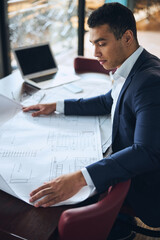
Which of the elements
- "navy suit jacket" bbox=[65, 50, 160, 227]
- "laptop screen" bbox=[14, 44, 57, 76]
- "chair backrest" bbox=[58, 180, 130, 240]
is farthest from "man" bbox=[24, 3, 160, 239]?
"laptop screen" bbox=[14, 44, 57, 76]

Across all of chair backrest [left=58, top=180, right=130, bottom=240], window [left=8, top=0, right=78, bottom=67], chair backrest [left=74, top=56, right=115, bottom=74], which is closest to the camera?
chair backrest [left=58, top=180, right=130, bottom=240]

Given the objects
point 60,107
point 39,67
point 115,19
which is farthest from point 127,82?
point 39,67

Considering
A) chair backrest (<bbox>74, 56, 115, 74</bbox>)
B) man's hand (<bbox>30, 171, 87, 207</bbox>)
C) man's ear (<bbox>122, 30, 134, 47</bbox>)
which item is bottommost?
chair backrest (<bbox>74, 56, 115, 74</bbox>)

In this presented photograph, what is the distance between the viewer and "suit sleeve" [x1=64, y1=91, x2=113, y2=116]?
1.51 meters

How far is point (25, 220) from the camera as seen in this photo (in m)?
0.85

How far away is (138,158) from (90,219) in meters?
0.30

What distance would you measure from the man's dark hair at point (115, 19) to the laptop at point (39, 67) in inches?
29.4

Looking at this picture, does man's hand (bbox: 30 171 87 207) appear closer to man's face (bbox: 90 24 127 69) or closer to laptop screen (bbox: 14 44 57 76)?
man's face (bbox: 90 24 127 69)

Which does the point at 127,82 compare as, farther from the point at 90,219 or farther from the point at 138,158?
the point at 90,219

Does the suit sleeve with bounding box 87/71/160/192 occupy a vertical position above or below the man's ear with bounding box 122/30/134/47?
below

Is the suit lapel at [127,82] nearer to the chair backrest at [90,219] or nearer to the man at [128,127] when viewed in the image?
the man at [128,127]

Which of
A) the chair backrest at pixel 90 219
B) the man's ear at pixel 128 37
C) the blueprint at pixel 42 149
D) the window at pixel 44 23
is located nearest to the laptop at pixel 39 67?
the blueprint at pixel 42 149

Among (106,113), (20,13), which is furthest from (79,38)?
(106,113)

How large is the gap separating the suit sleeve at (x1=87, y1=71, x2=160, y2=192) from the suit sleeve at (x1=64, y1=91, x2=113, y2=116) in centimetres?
51
